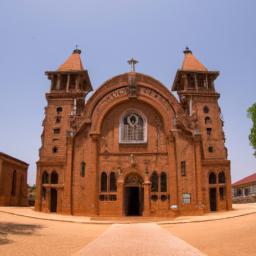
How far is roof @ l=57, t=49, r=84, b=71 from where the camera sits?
38.8 metres

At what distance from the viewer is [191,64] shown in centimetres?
3972

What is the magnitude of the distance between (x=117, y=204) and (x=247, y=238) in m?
18.5

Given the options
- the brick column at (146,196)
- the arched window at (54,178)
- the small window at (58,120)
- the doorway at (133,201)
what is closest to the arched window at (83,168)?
the arched window at (54,178)

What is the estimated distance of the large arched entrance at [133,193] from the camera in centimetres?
3288

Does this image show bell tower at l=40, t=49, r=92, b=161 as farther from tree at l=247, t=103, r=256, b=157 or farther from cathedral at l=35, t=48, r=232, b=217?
tree at l=247, t=103, r=256, b=157

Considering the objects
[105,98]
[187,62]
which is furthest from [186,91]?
[105,98]

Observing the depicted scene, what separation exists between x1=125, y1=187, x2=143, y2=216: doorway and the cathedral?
0.11m

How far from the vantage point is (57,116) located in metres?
36.2

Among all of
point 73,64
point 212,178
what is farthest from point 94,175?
point 73,64

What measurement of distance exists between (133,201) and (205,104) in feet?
45.8

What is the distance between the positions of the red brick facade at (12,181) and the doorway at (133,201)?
1565 centimetres

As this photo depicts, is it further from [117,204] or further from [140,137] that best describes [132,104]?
[117,204]

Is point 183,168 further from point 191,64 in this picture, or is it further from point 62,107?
point 62,107

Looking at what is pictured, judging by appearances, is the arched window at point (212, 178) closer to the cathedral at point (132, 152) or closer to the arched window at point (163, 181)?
the cathedral at point (132, 152)
